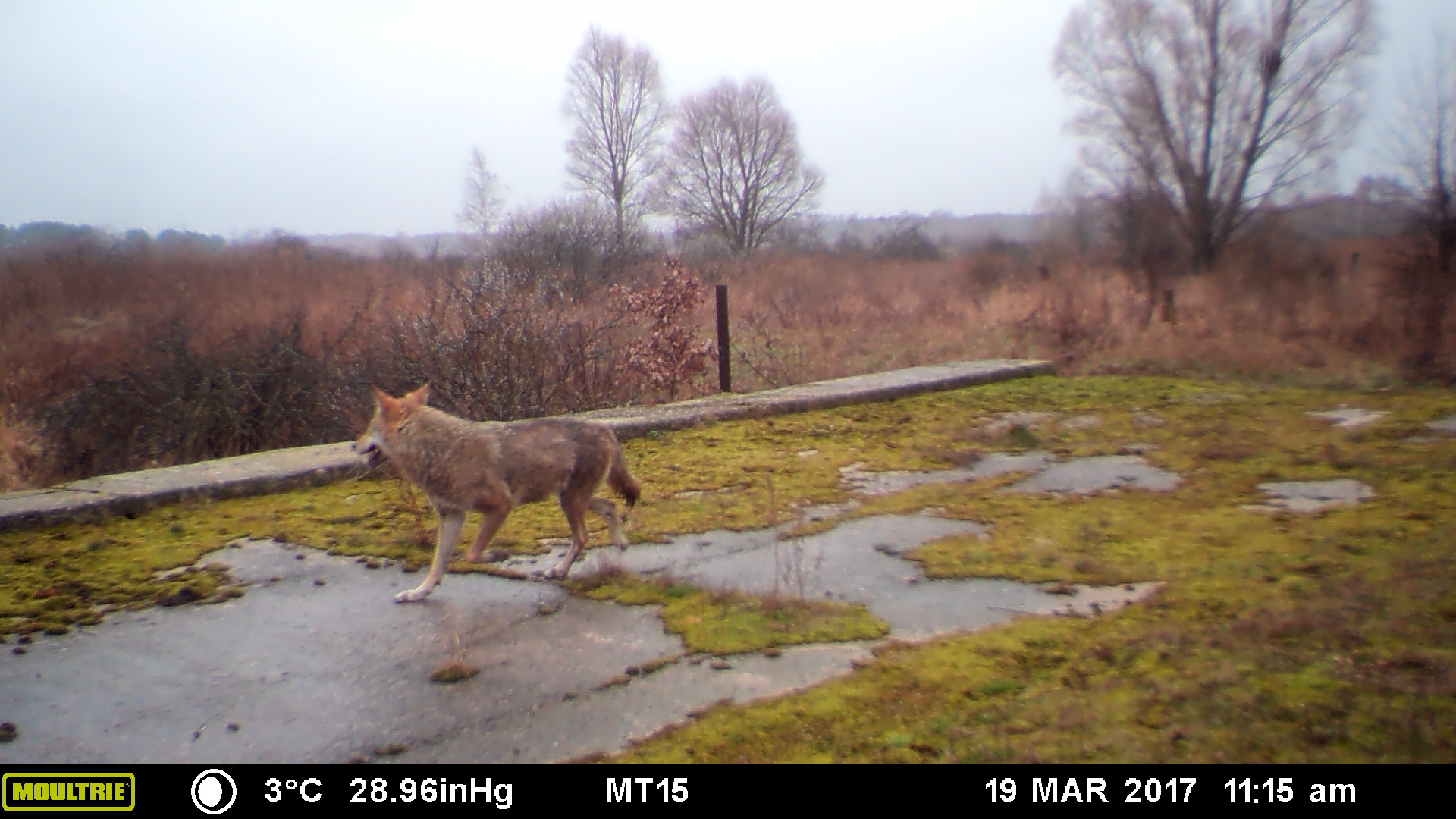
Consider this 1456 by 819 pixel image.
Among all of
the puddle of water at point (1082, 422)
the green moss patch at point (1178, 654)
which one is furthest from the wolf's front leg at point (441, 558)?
the puddle of water at point (1082, 422)

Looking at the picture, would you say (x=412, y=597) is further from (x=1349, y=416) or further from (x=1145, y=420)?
(x=1349, y=416)

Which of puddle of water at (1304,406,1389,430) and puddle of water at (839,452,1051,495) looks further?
puddle of water at (1304,406,1389,430)

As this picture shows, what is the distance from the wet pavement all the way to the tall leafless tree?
36.9m

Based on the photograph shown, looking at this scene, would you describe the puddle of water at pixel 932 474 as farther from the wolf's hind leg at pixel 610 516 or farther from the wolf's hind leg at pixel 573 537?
the wolf's hind leg at pixel 573 537

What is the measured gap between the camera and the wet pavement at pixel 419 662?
3.40 metres

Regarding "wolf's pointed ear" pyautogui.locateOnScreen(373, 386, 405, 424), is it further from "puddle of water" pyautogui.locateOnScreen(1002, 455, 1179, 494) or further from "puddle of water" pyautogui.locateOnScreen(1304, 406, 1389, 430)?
"puddle of water" pyautogui.locateOnScreen(1304, 406, 1389, 430)

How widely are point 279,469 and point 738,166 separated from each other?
120ft

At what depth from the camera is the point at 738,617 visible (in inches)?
174

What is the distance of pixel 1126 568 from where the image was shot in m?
4.86

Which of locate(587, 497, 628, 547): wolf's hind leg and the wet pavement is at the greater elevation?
locate(587, 497, 628, 547): wolf's hind leg

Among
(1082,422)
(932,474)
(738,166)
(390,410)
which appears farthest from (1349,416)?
(738,166)
